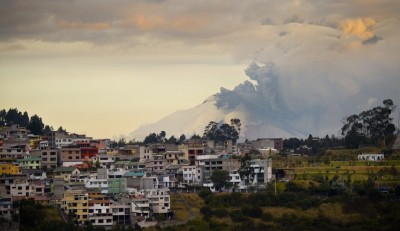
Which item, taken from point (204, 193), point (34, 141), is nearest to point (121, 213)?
point (204, 193)

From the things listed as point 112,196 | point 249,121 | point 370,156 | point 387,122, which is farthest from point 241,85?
point 112,196

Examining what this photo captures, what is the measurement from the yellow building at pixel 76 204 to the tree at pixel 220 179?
6451mm

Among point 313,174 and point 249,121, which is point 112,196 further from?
point 249,121

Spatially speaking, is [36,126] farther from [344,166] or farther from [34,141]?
[344,166]

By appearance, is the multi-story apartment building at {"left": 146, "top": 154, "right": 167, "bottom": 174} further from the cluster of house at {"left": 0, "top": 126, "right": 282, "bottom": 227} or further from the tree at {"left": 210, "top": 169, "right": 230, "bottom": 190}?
the tree at {"left": 210, "top": 169, "right": 230, "bottom": 190}

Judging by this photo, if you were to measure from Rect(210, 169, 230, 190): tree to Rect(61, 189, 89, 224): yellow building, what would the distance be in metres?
6.45

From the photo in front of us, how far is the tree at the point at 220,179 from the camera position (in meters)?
43.5

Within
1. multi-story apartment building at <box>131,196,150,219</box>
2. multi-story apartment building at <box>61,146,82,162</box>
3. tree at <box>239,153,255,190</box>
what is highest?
multi-story apartment building at <box>61,146,82,162</box>

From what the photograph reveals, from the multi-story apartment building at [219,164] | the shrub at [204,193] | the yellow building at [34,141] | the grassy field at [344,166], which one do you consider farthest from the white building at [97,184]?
the yellow building at [34,141]

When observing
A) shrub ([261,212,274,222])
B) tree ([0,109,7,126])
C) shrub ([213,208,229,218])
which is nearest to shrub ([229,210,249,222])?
shrub ([213,208,229,218])

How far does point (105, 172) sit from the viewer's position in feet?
143

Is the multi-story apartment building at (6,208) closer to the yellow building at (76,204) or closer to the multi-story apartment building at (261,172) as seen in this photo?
the yellow building at (76,204)

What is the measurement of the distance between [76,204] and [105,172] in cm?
462

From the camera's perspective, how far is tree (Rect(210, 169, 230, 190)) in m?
43.5
